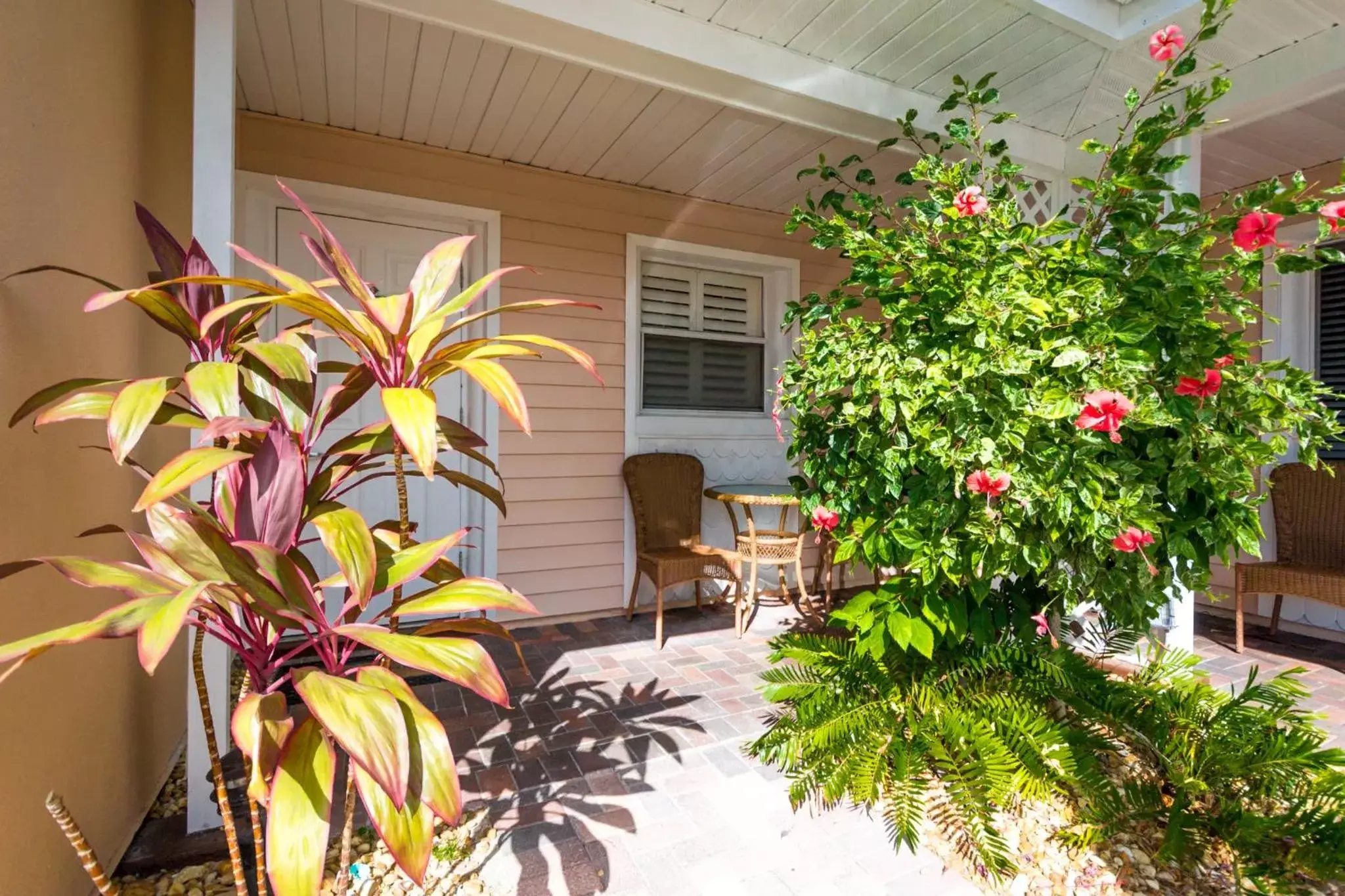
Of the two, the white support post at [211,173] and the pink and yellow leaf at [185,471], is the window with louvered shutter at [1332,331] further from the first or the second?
the white support post at [211,173]

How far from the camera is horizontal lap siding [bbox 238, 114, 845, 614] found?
344cm

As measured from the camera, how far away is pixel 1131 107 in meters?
1.92

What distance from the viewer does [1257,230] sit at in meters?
1.51

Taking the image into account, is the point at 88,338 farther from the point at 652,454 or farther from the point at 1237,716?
the point at 1237,716

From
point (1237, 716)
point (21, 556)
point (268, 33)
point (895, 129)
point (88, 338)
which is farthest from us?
point (895, 129)

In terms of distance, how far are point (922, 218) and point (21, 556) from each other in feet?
8.10

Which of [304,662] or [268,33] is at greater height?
[268,33]

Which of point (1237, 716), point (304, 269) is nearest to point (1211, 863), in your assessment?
point (1237, 716)

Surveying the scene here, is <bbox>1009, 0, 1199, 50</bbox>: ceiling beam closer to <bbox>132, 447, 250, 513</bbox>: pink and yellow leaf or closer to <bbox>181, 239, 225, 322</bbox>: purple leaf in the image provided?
<bbox>181, 239, 225, 322</bbox>: purple leaf

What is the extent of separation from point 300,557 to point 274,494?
0.17 m

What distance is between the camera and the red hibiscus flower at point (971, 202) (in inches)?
73.7

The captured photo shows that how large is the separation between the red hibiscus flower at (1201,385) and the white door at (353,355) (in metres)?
3.10

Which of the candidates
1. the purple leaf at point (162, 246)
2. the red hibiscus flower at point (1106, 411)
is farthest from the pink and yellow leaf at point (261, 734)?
the red hibiscus flower at point (1106, 411)

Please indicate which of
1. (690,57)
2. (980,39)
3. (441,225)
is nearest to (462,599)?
(690,57)
